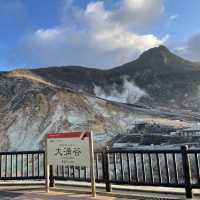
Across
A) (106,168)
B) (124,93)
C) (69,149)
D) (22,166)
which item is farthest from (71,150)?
(124,93)

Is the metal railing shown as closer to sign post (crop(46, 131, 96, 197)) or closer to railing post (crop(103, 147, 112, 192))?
sign post (crop(46, 131, 96, 197))

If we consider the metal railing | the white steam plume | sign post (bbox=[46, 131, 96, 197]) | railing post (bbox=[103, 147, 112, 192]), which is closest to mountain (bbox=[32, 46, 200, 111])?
the white steam plume

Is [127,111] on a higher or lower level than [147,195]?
higher

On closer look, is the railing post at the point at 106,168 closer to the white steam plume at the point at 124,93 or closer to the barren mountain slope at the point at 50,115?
the barren mountain slope at the point at 50,115

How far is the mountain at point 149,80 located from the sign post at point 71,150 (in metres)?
52.3

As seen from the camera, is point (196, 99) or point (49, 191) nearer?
point (49, 191)

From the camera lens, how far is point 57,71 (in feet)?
227

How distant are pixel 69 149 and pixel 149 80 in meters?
63.4

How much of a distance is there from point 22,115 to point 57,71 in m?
29.1

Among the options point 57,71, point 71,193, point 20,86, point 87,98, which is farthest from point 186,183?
point 57,71

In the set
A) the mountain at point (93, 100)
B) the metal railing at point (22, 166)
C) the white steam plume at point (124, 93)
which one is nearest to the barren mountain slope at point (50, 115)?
the mountain at point (93, 100)

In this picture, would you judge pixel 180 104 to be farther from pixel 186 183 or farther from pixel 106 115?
pixel 186 183

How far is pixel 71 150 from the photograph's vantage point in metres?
7.68

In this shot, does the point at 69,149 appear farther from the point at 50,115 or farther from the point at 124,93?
the point at 124,93
